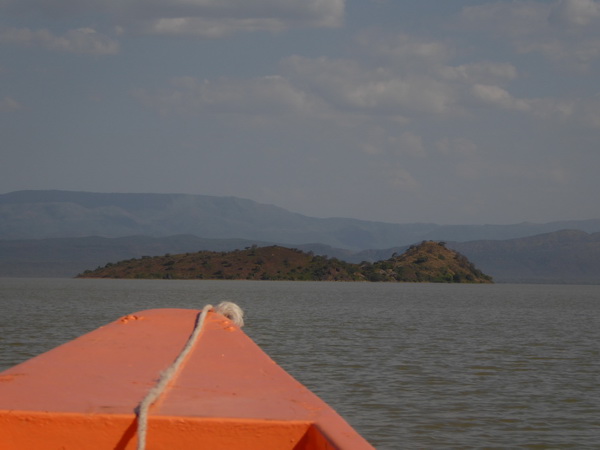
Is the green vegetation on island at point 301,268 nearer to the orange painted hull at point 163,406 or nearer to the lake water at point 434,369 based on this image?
the lake water at point 434,369

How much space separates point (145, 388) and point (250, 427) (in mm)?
1145

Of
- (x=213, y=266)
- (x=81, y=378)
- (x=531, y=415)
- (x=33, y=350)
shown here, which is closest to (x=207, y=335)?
(x=81, y=378)

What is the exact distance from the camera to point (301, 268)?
412ft

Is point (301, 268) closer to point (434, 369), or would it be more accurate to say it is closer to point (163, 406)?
point (434, 369)

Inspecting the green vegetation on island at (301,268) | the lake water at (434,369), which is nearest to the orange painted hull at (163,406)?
the lake water at (434,369)

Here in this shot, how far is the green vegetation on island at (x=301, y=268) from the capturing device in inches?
4872

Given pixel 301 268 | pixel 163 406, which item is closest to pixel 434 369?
pixel 163 406

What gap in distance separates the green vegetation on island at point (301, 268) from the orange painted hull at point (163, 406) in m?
116

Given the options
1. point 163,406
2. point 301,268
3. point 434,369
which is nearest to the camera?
point 163,406

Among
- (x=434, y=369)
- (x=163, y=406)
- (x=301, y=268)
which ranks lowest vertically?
(x=434, y=369)

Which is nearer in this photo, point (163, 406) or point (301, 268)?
point (163, 406)

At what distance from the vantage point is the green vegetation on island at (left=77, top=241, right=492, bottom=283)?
406 feet

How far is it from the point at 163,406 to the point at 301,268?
121 m

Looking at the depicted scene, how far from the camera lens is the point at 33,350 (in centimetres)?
2122
